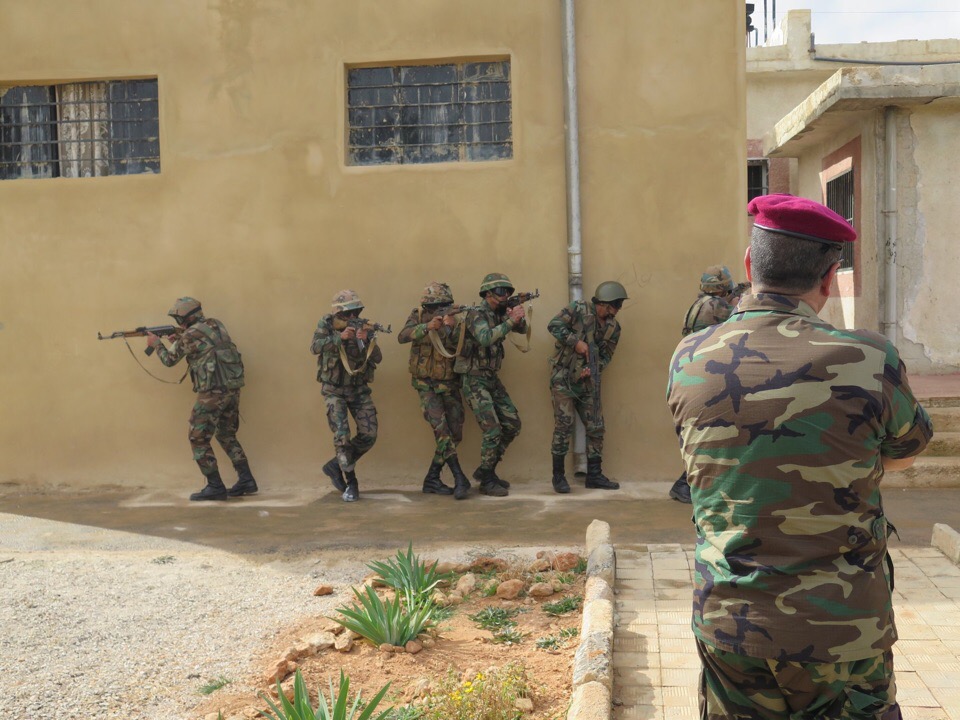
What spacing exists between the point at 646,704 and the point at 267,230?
6.47m

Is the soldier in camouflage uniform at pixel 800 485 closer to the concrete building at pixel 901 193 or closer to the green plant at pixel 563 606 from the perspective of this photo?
the green plant at pixel 563 606

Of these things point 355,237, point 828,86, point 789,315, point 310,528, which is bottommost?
point 310,528

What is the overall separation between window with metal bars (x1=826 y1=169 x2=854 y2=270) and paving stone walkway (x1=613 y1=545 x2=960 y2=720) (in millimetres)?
7148

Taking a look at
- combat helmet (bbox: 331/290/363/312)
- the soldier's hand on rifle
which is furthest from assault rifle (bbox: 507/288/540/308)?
combat helmet (bbox: 331/290/363/312)

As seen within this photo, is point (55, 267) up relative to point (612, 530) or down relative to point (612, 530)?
up

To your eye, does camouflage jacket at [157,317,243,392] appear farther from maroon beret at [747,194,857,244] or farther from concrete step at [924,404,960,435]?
maroon beret at [747,194,857,244]

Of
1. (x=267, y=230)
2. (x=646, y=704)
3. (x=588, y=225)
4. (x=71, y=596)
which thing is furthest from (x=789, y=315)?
(x=267, y=230)

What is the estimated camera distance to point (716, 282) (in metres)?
7.85

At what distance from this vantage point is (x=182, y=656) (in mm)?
4676

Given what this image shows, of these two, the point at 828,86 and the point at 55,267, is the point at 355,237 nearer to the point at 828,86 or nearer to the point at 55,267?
the point at 55,267

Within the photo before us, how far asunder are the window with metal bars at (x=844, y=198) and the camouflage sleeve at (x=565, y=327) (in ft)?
15.5

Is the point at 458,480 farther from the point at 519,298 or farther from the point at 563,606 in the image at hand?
the point at 563,606

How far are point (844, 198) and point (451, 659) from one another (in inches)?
368

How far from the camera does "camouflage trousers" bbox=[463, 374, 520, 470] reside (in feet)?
27.5
